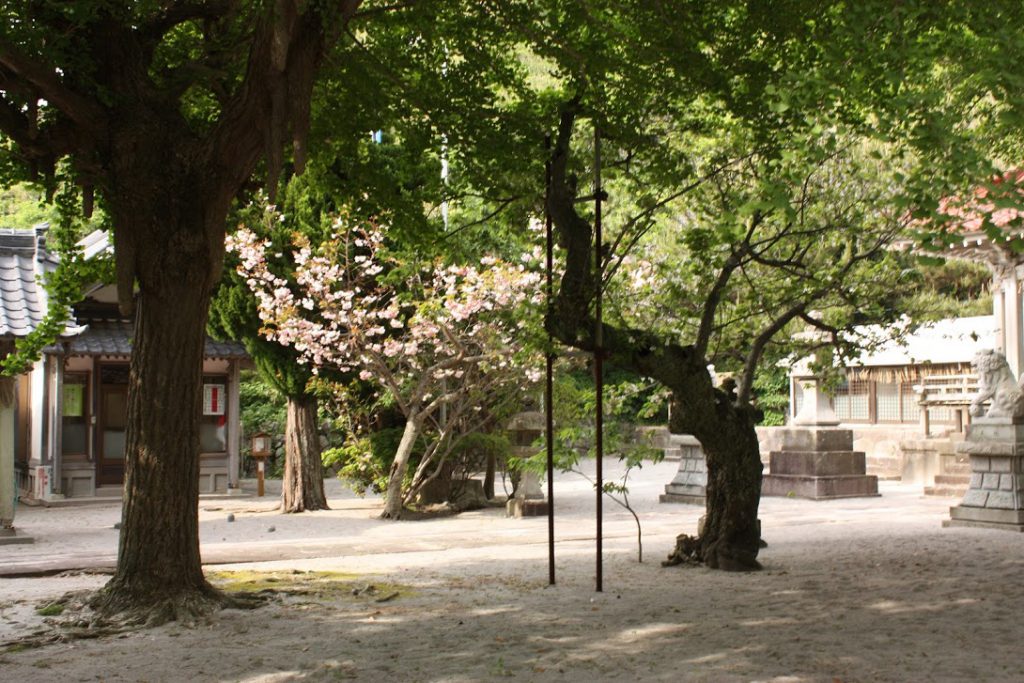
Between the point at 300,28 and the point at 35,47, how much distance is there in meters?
1.93

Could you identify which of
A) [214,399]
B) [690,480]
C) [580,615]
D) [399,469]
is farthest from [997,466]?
[214,399]

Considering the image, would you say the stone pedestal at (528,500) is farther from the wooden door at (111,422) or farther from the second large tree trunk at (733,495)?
the wooden door at (111,422)

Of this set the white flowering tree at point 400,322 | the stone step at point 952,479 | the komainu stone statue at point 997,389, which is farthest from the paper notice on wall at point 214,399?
the komainu stone statue at point 997,389

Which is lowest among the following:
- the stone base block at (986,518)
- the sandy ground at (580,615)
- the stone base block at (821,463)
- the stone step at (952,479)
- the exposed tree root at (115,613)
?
the sandy ground at (580,615)

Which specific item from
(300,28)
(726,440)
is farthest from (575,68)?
(726,440)

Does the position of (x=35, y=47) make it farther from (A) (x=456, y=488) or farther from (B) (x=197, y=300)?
(A) (x=456, y=488)

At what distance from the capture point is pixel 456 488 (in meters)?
17.9

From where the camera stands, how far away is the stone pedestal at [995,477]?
43.3 feet

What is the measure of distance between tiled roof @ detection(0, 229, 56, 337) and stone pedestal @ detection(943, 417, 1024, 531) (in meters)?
12.8

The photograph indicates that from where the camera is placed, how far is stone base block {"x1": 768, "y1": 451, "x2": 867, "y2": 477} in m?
19.0

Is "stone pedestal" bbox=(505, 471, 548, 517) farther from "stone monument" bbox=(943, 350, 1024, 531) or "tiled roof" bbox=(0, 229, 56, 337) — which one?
"tiled roof" bbox=(0, 229, 56, 337)

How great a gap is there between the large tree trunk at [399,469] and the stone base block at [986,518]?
7.77 meters

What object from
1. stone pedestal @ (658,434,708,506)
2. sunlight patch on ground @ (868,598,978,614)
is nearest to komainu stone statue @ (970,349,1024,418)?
stone pedestal @ (658,434,708,506)

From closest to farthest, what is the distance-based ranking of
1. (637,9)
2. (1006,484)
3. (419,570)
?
(637,9)
(419,570)
(1006,484)
